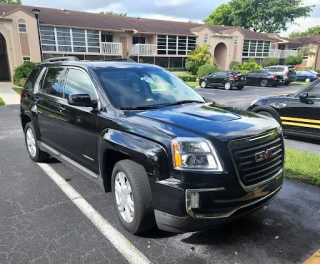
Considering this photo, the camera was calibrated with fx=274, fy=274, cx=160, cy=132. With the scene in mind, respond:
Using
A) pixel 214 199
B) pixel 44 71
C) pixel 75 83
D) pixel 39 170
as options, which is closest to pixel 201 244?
pixel 214 199

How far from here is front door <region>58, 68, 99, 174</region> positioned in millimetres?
3482

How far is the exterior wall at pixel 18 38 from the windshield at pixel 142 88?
23.5 meters

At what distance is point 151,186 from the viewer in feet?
8.82

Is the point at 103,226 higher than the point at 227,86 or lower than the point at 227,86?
higher

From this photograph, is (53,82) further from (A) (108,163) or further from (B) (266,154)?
(B) (266,154)

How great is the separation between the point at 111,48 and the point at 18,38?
903 cm

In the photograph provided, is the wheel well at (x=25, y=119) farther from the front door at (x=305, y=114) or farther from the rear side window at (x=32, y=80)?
the front door at (x=305, y=114)

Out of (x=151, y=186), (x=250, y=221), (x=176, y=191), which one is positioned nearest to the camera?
(x=176, y=191)

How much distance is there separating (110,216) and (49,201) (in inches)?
39.1

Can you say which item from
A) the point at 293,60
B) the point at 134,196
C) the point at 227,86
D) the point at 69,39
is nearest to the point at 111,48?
the point at 69,39

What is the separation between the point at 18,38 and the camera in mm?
23328

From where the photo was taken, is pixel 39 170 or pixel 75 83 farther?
pixel 39 170

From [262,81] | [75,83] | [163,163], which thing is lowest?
[262,81]

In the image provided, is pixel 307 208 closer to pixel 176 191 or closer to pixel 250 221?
pixel 250 221
